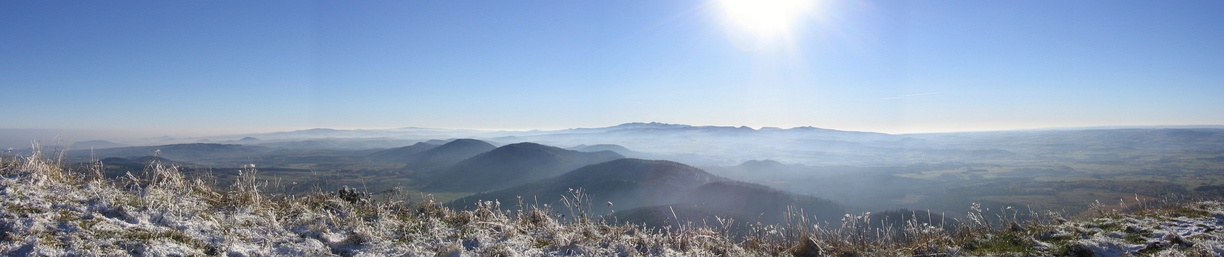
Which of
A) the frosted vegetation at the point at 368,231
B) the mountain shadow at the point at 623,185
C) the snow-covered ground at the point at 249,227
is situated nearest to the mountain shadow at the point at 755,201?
the mountain shadow at the point at 623,185

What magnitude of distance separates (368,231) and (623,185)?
127760mm

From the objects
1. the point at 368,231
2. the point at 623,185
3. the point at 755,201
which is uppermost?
the point at 368,231

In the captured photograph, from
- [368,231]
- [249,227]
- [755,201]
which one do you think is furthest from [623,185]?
[249,227]

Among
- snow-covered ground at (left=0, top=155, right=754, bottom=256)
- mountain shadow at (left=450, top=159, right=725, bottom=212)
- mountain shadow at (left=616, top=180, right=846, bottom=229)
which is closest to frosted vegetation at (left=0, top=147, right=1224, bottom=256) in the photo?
snow-covered ground at (left=0, top=155, right=754, bottom=256)

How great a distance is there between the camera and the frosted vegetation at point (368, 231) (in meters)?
4.20

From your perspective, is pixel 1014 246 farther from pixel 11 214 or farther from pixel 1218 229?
pixel 11 214

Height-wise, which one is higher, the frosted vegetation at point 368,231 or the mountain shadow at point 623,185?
the frosted vegetation at point 368,231

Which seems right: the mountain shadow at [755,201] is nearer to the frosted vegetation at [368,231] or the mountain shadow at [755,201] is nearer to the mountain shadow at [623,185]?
the mountain shadow at [623,185]

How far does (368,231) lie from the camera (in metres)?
5.13

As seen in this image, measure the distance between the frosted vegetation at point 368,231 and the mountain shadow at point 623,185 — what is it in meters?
109

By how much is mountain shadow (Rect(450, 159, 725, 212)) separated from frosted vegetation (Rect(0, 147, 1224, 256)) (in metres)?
109

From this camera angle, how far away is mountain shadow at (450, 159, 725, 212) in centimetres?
12338

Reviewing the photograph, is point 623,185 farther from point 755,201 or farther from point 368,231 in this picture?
point 368,231

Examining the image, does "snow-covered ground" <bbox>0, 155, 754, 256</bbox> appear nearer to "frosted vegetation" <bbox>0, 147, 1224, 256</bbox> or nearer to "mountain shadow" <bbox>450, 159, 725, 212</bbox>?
"frosted vegetation" <bbox>0, 147, 1224, 256</bbox>
